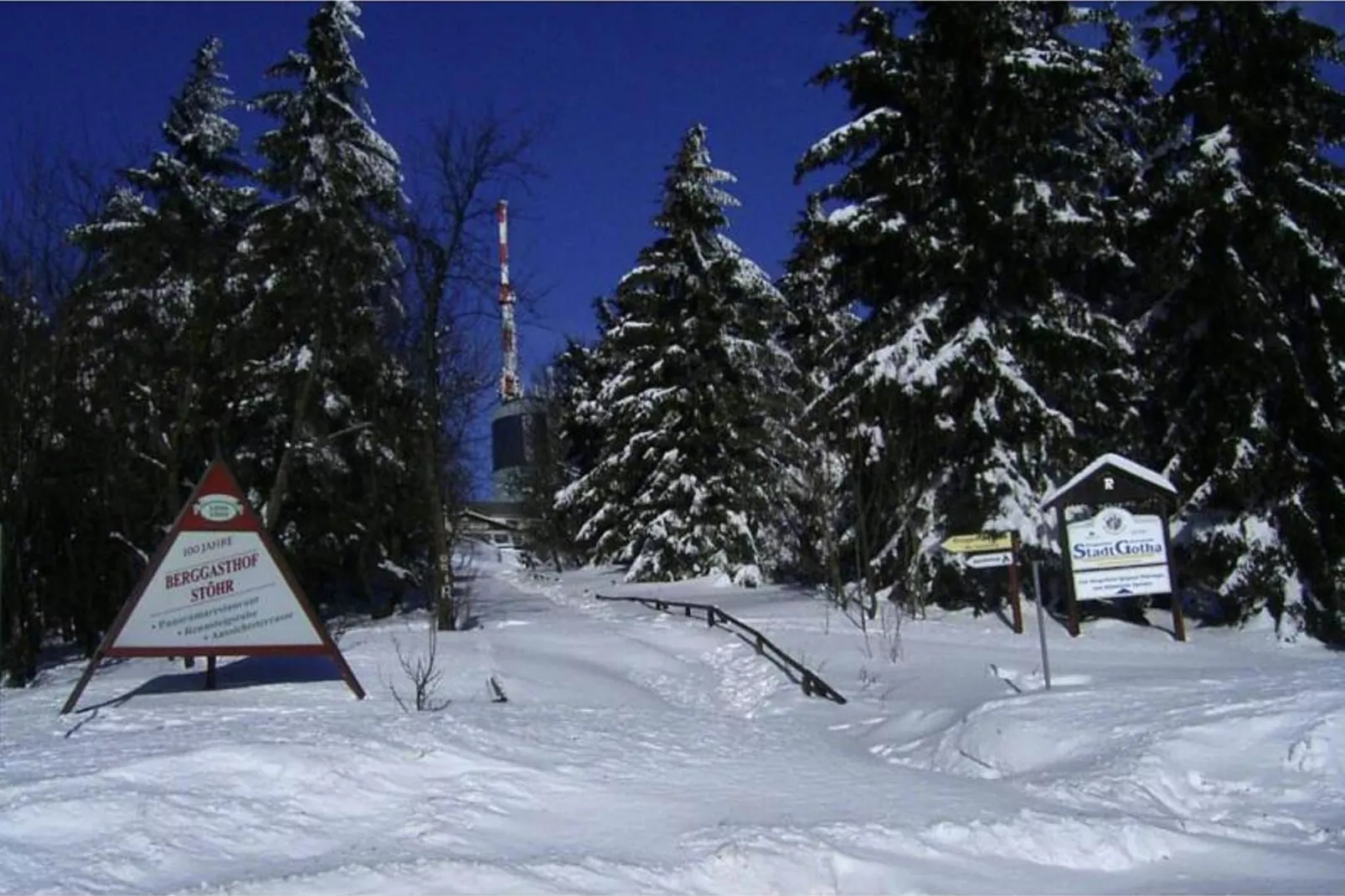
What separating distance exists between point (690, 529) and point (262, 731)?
25.8 meters

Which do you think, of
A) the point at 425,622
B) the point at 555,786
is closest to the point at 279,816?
the point at 555,786

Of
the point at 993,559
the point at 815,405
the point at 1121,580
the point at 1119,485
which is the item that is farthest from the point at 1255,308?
the point at 815,405

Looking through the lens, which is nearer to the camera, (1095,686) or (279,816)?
(279,816)

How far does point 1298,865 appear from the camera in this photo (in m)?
7.45

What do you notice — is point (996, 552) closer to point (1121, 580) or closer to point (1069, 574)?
point (1069, 574)

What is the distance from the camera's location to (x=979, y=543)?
64.4ft

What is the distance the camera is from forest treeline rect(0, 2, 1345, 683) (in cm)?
1852

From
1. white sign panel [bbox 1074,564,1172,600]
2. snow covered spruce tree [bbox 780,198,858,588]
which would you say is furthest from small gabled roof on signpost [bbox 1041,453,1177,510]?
snow covered spruce tree [bbox 780,198,858,588]

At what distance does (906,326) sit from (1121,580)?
288 inches

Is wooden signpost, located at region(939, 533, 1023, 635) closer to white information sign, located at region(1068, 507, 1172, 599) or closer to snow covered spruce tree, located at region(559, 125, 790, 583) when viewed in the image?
white information sign, located at region(1068, 507, 1172, 599)

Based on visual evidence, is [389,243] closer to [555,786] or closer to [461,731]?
[461,731]

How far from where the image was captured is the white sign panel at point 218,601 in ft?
40.1

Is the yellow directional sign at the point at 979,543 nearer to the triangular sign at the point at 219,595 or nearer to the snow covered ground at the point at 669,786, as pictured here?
the snow covered ground at the point at 669,786

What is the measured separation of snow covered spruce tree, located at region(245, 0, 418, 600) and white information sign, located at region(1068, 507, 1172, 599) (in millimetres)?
13967
